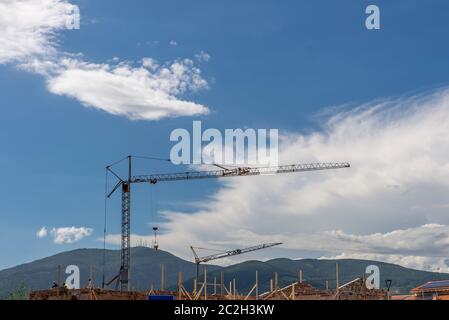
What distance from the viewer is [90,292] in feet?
211

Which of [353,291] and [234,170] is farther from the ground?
[234,170]
